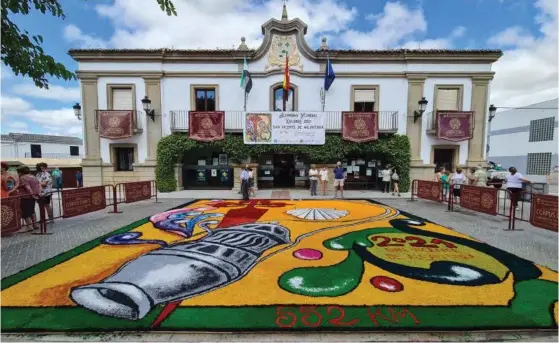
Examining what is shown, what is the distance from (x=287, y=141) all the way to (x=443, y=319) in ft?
38.2

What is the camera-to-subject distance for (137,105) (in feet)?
46.7

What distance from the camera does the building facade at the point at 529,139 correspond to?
87.0ft

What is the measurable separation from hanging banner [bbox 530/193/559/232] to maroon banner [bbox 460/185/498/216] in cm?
122

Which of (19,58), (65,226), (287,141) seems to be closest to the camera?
(19,58)

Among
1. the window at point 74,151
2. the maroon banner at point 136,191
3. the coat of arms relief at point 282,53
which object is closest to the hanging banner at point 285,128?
the coat of arms relief at point 282,53

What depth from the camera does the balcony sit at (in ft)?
46.6

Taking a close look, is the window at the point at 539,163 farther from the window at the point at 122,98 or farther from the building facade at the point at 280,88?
the window at the point at 122,98

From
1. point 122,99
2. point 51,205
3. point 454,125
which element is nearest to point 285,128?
point 454,125

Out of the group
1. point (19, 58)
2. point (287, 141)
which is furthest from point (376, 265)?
point (287, 141)

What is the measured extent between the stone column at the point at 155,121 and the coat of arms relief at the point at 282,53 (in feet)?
21.0

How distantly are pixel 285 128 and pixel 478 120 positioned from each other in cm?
1115

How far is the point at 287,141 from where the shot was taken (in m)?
13.8

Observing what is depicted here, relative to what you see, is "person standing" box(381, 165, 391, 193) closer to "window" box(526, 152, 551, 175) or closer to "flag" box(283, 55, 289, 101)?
"flag" box(283, 55, 289, 101)

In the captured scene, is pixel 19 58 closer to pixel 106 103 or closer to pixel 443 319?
pixel 443 319
